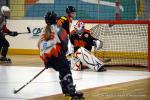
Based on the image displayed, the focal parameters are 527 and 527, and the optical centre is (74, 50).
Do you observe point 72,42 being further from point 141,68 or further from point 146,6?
point 146,6

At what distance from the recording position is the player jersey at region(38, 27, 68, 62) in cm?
722

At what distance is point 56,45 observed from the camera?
286 inches

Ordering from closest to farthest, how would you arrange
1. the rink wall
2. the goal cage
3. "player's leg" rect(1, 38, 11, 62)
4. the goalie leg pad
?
1. the goalie leg pad
2. the goal cage
3. "player's leg" rect(1, 38, 11, 62)
4. the rink wall

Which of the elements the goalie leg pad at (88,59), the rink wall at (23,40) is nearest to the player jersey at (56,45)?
the goalie leg pad at (88,59)

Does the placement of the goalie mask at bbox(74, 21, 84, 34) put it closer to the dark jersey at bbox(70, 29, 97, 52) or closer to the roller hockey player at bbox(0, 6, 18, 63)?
the dark jersey at bbox(70, 29, 97, 52)

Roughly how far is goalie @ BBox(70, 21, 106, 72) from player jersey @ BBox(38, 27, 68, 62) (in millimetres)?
4815

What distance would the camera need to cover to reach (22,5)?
17859mm

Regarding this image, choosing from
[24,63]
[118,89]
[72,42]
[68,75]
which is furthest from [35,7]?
[68,75]

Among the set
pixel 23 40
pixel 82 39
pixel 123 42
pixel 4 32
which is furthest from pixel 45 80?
pixel 23 40

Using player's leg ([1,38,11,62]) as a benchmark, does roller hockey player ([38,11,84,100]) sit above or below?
above

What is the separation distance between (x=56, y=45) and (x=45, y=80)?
10.1ft

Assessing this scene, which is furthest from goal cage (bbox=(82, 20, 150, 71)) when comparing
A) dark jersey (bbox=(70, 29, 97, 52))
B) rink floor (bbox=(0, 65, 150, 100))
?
rink floor (bbox=(0, 65, 150, 100))

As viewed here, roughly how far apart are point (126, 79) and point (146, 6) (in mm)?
5698

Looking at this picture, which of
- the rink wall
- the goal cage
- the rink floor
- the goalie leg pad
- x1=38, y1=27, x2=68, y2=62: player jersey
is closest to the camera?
x1=38, y1=27, x2=68, y2=62: player jersey
